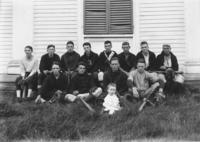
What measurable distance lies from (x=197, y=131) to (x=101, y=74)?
3.63 metres

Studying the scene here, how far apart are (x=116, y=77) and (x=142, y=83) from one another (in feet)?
2.23

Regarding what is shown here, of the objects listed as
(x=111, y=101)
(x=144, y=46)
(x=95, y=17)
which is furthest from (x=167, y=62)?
(x=95, y=17)

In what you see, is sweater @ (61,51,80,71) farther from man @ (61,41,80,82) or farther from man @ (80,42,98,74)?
man @ (80,42,98,74)

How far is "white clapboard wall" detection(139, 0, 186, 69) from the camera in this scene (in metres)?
12.6

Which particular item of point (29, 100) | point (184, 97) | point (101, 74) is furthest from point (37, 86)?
point (184, 97)

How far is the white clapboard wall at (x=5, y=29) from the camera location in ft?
42.5

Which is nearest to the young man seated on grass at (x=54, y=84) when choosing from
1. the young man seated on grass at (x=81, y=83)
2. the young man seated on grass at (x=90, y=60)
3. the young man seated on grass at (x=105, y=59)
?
the young man seated on grass at (x=81, y=83)

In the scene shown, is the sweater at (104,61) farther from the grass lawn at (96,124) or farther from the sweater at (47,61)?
the grass lawn at (96,124)

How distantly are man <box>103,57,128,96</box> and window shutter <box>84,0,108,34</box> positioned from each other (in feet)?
8.94

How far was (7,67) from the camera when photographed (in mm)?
12727

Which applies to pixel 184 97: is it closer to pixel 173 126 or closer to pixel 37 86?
pixel 173 126

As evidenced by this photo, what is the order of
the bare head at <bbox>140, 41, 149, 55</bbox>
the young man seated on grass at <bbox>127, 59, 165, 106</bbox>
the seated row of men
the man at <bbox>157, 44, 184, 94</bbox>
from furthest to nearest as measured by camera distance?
the bare head at <bbox>140, 41, 149, 55</bbox>, the man at <bbox>157, 44, 184, 94</bbox>, the seated row of men, the young man seated on grass at <bbox>127, 59, 165, 106</bbox>

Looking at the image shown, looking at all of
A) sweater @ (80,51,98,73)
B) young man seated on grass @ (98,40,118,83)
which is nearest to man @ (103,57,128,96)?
young man seated on grass @ (98,40,118,83)

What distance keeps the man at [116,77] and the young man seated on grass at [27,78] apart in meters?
2.04
